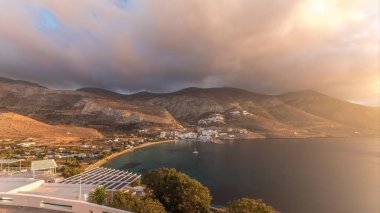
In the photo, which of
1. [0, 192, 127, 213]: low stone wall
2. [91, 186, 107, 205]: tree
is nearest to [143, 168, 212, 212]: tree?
[91, 186, 107, 205]: tree

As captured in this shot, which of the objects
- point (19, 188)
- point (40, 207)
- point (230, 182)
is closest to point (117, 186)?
point (19, 188)

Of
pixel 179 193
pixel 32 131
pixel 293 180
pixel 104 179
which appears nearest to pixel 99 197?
pixel 179 193

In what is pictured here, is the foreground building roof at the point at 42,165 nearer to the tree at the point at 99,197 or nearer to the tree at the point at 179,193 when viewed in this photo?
the tree at the point at 99,197

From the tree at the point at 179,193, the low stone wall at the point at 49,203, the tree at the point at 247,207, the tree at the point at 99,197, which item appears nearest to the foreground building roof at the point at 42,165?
the tree at the point at 99,197

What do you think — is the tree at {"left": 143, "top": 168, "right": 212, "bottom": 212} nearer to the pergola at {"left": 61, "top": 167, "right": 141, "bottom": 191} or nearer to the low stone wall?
the pergola at {"left": 61, "top": 167, "right": 141, "bottom": 191}

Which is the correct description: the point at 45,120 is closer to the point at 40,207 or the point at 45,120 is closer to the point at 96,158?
the point at 96,158

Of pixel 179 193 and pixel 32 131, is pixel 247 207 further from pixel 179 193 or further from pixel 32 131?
pixel 32 131
